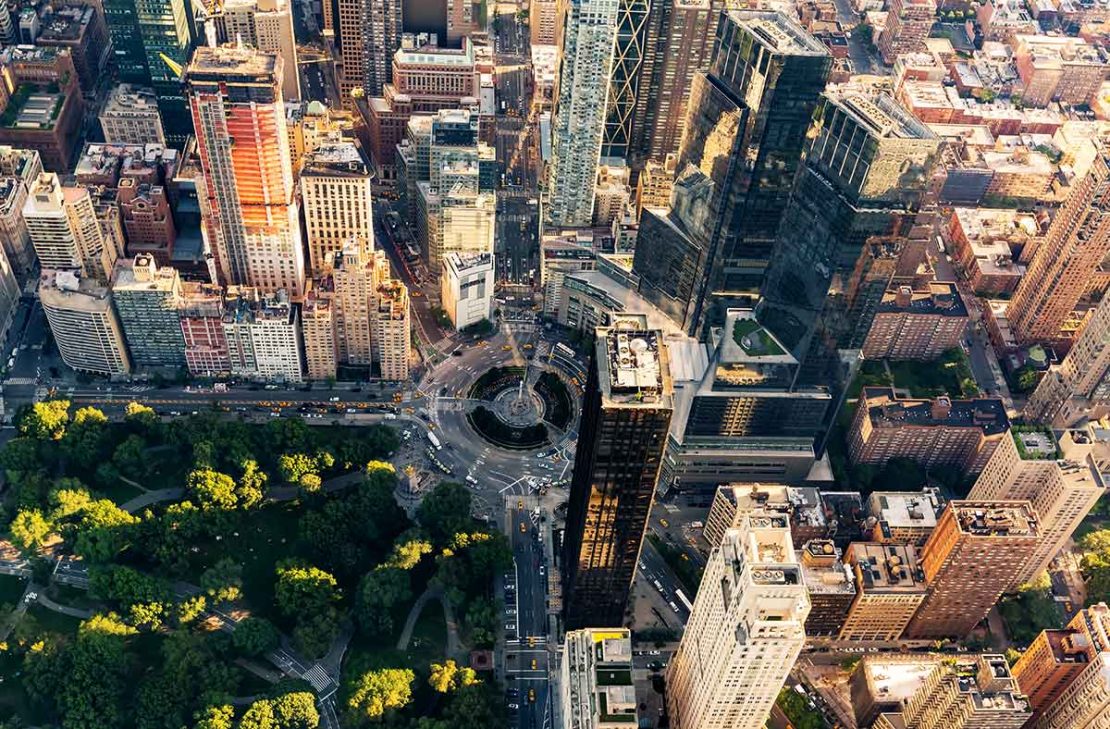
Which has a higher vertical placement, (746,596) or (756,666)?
(746,596)

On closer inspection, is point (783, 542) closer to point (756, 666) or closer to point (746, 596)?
point (746, 596)

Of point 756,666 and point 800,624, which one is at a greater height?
point 800,624

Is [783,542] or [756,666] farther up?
[783,542]

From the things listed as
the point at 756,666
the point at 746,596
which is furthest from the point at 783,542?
the point at 756,666
